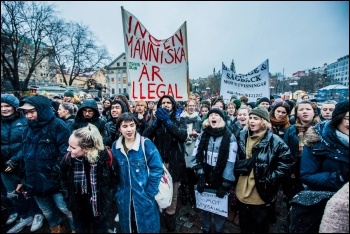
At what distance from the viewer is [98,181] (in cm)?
221

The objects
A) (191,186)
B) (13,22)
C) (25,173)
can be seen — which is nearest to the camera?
(25,173)

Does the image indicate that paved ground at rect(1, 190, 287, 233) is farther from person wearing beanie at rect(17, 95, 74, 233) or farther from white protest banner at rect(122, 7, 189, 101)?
white protest banner at rect(122, 7, 189, 101)

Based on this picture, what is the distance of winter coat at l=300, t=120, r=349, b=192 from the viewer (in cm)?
183

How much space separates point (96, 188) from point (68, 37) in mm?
36815

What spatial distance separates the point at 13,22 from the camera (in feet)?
74.7

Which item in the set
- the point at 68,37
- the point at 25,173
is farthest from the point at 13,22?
the point at 25,173

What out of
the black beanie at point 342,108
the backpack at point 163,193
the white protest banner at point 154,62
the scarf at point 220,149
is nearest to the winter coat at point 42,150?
the white protest banner at point 154,62

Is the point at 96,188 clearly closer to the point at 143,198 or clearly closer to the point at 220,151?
the point at 143,198

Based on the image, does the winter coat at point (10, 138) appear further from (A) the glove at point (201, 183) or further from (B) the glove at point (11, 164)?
(A) the glove at point (201, 183)

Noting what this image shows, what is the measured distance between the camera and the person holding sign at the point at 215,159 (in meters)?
2.54

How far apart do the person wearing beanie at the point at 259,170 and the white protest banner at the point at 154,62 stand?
140 cm

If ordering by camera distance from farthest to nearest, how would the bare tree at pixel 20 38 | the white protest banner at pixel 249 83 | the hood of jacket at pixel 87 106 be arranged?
the bare tree at pixel 20 38
the white protest banner at pixel 249 83
the hood of jacket at pixel 87 106

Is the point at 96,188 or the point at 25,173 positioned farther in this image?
the point at 25,173

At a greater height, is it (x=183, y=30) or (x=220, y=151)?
(x=183, y=30)
